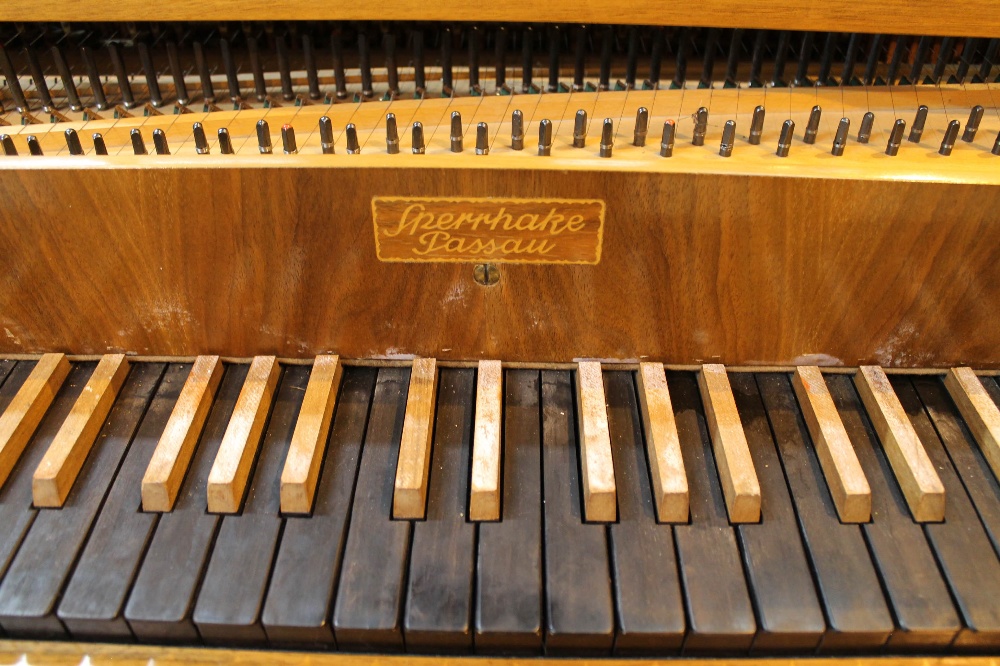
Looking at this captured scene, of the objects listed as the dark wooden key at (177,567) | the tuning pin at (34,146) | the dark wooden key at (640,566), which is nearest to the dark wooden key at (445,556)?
the dark wooden key at (640,566)

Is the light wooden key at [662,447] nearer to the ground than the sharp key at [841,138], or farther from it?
nearer to the ground

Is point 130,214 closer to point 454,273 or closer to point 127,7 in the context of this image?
point 127,7

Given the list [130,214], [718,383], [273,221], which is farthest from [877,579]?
[130,214]

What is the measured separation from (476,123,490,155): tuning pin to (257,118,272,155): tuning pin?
37 centimetres

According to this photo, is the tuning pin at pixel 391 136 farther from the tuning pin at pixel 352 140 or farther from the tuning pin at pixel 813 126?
the tuning pin at pixel 813 126

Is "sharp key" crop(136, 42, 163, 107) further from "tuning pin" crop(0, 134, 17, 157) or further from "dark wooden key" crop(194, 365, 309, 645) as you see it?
"dark wooden key" crop(194, 365, 309, 645)

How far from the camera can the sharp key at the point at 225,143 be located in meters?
1.41

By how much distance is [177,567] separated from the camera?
1.30m

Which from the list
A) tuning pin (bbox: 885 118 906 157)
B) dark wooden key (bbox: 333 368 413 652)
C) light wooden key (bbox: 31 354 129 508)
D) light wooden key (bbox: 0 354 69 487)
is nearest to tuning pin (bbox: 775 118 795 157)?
tuning pin (bbox: 885 118 906 157)

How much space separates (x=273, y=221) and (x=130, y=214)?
0.85 ft

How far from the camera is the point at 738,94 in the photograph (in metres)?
Answer: 1.62

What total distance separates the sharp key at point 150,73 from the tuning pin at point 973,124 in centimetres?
157

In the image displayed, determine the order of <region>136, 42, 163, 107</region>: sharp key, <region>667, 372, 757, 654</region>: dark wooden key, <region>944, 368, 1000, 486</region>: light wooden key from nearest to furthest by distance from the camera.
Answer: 1. <region>667, 372, 757, 654</region>: dark wooden key
2. <region>944, 368, 1000, 486</region>: light wooden key
3. <region>136, 42, 163, 107</region>: sharp key

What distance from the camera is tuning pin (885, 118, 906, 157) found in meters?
1.39
